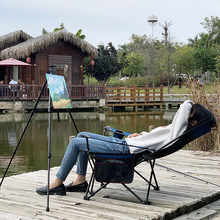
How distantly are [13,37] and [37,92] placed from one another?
18.2ft

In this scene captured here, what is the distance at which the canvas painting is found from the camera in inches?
138

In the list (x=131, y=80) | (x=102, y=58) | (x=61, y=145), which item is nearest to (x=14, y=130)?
(x=61, y=145)

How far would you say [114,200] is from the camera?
3488mm

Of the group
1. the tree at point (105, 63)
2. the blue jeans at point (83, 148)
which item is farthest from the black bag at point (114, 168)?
the tree at point (105, 63)

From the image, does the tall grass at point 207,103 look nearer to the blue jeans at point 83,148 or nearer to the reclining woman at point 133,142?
the reclining woman at point 133,142

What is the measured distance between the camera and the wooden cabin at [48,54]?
22.1 metres

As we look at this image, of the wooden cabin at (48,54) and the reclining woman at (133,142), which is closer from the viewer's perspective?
the reclining woman at (133,142)

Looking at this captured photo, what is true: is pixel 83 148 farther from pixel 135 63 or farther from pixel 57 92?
pixel 135 63

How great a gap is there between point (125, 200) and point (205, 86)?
3.80m

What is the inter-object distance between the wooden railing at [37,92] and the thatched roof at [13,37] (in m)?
4.93

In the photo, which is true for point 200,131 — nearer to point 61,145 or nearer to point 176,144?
point 176,144

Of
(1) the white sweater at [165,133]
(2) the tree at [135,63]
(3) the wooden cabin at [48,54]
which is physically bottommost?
(1) the white sweater at [165,133]

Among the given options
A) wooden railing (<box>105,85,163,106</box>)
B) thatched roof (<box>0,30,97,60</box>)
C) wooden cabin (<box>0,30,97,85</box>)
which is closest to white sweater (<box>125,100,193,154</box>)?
wooden cabin (<box>0,30,97,85</box>)

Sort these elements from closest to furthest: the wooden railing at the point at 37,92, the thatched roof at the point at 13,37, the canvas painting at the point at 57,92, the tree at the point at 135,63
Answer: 1. the canvas painting at the point at 57,92
2. the wooden railing at the point at 37,92
3. the thatched roof at the point at 13,37
4. the tree at the point at 135,63
